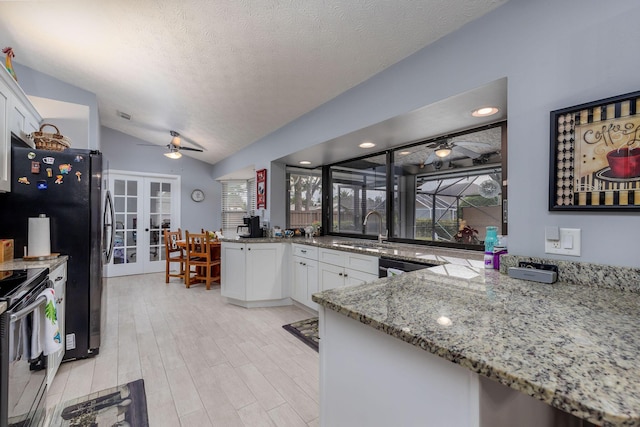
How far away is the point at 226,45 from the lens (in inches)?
86.7

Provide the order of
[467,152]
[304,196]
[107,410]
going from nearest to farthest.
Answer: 1. [107,410]
2. [467,152]
3. [304,196]

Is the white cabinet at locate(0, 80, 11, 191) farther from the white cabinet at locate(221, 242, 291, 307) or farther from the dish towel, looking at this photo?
the white cabinet at locate(221, 242, 291, 307)

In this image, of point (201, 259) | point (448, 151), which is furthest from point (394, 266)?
point (201, 259)

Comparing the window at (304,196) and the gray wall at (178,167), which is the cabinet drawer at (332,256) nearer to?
the window at (304,196)

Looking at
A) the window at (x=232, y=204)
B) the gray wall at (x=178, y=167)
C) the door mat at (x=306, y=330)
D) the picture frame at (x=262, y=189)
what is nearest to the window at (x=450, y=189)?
the door mat at (x=306, y=330)

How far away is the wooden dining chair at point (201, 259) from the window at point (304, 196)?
1.47m

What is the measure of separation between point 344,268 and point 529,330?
81.9 inches

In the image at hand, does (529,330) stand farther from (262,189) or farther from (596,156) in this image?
(262,189)

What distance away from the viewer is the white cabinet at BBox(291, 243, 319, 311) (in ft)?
10.4

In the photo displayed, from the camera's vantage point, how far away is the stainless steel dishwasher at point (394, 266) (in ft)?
6.73

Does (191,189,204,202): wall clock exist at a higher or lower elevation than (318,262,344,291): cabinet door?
higher

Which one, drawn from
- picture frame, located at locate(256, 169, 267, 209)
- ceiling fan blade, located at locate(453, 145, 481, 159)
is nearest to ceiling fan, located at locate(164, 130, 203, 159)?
picture frame, located at locate(256, 169, 267, 209)

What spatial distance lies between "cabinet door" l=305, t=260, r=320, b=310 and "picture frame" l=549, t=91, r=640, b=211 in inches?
90.1

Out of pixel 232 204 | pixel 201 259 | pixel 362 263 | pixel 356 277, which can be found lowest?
pixel 201 259
